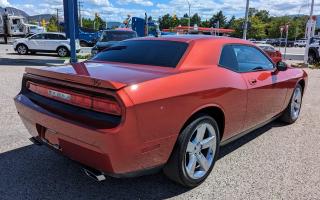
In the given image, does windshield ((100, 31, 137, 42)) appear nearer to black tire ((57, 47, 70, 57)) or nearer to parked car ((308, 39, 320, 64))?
black tire ((57, 47, 70, 57))

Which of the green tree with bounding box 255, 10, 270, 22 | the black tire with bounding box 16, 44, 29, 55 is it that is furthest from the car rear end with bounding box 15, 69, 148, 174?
the green tree with bounding box 255, 10, 270, 22

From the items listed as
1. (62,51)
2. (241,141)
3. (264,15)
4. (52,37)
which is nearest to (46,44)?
Result: (52,37)

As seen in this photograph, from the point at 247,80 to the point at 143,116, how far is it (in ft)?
6.05

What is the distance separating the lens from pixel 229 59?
4.05 m

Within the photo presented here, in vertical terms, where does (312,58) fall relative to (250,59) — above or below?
below

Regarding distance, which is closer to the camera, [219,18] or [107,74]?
[107,74]

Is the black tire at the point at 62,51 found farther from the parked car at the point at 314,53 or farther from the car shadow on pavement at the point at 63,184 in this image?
the car shadow on pavement at the point at 63,184

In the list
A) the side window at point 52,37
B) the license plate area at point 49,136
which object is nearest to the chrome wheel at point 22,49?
the side window at point 52,37

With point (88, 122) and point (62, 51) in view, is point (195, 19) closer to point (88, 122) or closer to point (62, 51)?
point (62, 51)

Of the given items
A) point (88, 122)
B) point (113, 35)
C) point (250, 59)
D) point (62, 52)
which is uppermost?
point (113, 35)

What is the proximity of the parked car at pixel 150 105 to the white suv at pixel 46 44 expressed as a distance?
18.0m

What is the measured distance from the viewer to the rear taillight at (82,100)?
271cm

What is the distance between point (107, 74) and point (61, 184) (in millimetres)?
1252

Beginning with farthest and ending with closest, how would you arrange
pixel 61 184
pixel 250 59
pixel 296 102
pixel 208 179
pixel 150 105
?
pixel 296 102
pixel 250 59
pixel 208 179
pixel 61 184
pixel 150 105
